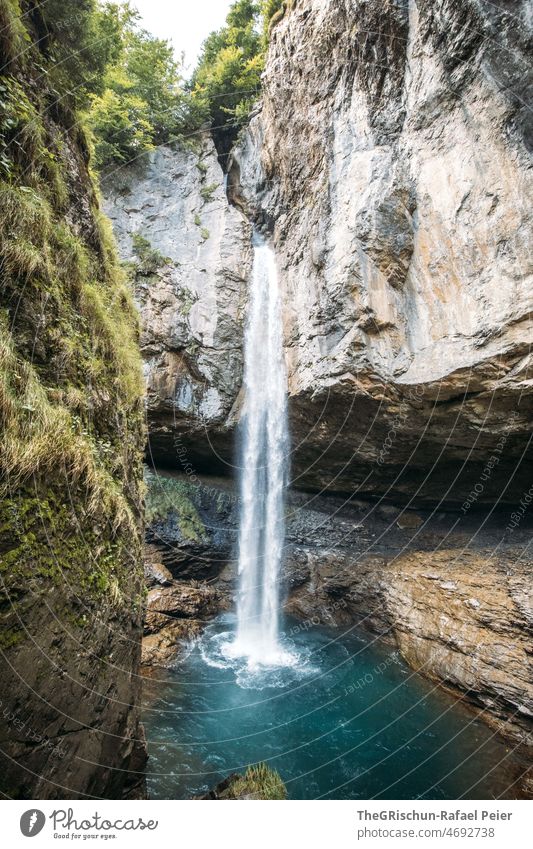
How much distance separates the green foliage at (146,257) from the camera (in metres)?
14.3

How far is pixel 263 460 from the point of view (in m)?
13.4

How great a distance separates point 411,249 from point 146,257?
9.05 m

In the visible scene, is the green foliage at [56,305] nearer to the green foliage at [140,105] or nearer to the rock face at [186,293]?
the rock face at [186,293]

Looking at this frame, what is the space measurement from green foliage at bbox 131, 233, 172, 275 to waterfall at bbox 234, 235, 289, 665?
11.8ft

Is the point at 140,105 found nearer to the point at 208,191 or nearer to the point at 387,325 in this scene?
the point at 208,191

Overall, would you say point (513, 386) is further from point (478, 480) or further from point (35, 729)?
point (35, 729)

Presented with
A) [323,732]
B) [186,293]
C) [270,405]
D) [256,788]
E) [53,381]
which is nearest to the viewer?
[53,381]

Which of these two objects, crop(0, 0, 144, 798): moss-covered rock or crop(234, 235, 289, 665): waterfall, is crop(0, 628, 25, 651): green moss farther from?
crop(234, 235, 289, 665): waterfall

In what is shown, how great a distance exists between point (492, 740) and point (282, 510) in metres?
7.76

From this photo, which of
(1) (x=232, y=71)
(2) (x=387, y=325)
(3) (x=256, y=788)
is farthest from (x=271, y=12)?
(3) (x=256, y=788)

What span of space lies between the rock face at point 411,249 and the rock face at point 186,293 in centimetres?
243

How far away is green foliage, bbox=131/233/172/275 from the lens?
14.3 meters

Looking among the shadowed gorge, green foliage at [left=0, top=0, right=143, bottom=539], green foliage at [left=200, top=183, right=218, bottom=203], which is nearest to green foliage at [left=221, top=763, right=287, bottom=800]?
the shadowed gorge

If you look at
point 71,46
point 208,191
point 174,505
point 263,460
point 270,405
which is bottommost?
point 174,505
